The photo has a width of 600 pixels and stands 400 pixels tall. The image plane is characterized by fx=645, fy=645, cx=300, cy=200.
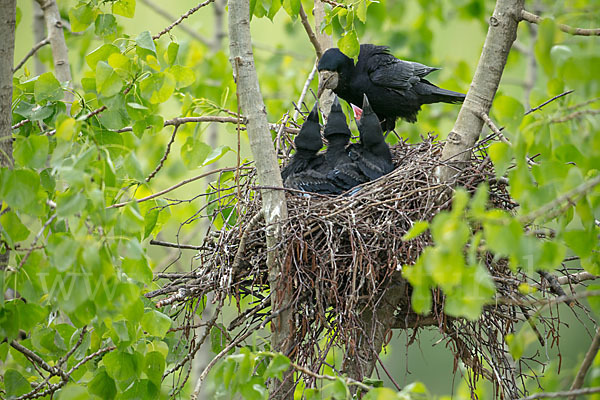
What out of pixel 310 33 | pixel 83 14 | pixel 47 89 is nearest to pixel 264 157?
pixel 47 89

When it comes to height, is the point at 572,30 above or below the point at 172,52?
below

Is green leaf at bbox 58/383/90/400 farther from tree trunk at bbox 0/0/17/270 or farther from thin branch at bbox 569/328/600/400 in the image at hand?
thin branch at bbox 569/328/600/400

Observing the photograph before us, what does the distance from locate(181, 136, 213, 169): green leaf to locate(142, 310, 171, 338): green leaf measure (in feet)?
3.50

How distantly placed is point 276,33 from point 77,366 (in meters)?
11.8

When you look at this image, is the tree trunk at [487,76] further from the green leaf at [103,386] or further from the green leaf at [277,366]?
the green leaf at [103,386]

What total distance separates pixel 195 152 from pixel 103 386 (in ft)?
3.94

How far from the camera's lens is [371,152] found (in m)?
3.76

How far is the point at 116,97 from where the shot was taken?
2523 millimetres

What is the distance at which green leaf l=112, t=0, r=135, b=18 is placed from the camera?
3082 mm

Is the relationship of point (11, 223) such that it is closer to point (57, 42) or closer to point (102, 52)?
point (102, 52)

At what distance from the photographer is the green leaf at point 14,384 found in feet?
8.20

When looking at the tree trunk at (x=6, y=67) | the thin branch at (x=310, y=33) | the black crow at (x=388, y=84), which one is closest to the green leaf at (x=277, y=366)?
the tree trunk at (x=6, y=67)

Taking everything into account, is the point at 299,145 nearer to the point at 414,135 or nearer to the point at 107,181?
the point at 107,181

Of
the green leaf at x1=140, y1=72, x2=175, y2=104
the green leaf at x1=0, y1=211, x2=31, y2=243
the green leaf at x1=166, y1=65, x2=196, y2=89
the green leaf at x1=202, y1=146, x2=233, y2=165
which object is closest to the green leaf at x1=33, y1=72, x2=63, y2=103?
the green leaf at x1=140, y1=72, x2=175, y2=104
